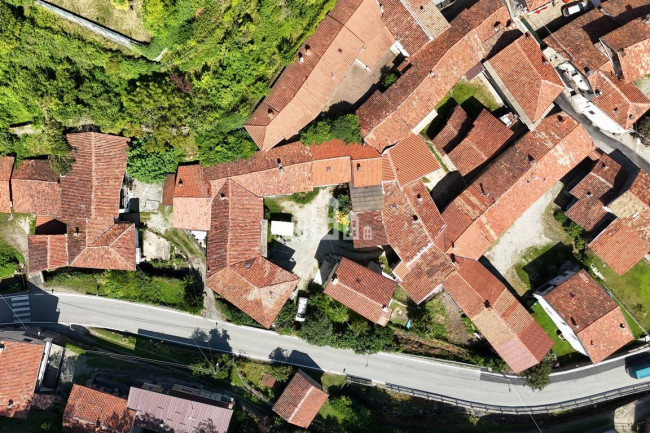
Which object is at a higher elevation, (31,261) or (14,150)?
(14,150)

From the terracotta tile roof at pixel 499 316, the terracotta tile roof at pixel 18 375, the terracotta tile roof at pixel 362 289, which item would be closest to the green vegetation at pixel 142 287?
the terracotta tile roof at pixel 18 375

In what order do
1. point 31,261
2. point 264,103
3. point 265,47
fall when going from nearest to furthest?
point 265,47, point 264,103, point 31,261

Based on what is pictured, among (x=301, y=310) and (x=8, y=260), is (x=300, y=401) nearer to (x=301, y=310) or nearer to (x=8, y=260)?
(x=301, y=310)

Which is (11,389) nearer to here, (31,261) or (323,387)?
(31,261)

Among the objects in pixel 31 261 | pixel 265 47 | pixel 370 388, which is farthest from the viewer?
pixel 370 388

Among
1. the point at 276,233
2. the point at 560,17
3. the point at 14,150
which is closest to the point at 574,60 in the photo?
the point at 560,17

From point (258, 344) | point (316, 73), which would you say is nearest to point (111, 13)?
point (316, 73)

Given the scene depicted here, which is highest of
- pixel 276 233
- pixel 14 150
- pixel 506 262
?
pixel 14 150
